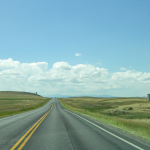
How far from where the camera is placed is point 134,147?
750 cm

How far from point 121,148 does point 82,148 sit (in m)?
1.61

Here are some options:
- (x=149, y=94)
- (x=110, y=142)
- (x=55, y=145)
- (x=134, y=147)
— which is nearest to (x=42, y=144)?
(x=55, y=145)

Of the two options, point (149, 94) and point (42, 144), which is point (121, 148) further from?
point (149, 94)

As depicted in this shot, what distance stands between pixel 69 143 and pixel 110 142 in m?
1.93

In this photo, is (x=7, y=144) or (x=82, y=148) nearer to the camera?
(x=82, y=148)

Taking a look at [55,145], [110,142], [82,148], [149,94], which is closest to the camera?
[82,148]

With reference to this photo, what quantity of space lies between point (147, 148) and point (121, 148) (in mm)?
1103

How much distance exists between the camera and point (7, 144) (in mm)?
7953

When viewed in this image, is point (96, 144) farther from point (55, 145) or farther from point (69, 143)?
point (55, 145)

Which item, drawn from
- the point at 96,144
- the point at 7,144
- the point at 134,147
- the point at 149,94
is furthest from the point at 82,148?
the point at 149,94

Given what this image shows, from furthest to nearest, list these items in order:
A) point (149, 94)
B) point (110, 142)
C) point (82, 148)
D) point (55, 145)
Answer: point (149, 94) → point (110, 142) → point (55, 145) → point (82, 148)

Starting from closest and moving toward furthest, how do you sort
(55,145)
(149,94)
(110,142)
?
(55,145)
(110,142)
(149,94)

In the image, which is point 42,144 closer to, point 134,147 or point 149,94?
point 134,147

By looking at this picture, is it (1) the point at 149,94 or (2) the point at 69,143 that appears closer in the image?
(2) the point at 69,143
